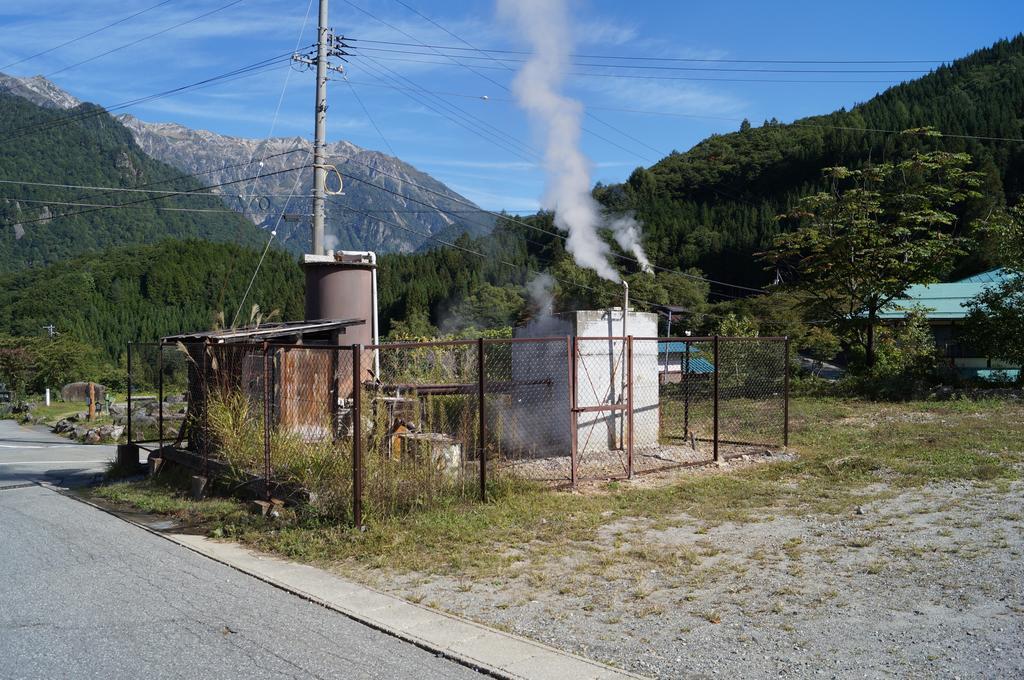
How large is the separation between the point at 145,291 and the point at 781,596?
10308 centimetres

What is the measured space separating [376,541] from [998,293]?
63.2ft

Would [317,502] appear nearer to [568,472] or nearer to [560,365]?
[568,472]

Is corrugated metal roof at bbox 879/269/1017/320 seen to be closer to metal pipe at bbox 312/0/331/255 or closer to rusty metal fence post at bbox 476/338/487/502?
metal pipe at bbox 312/0/331/255

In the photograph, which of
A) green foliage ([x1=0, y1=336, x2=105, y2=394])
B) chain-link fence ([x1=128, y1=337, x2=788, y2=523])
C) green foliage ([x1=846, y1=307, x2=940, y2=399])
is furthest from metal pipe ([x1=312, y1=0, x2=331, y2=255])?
green foliage ([x1=0, y1=336, x2=105, y2=394])

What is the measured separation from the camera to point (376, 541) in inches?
295

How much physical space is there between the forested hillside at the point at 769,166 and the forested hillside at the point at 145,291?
39.2 meters

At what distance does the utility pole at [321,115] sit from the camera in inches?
734

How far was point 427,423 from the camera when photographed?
1160cm

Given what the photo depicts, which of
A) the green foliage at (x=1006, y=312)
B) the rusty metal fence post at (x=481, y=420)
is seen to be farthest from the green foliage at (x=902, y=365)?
the rusty metal fence post at (x=481, y=420)

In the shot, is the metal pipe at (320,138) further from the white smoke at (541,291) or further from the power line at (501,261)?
the white smoke at (541,291)

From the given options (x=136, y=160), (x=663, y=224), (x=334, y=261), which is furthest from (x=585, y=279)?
(x=136, y=160)

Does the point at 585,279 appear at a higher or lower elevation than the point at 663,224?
lower

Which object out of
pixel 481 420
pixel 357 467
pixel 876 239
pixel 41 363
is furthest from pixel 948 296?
pixel 41 363

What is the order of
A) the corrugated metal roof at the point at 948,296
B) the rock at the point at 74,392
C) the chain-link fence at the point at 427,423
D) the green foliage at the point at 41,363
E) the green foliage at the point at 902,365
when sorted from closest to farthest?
the chain-link fence at the point at 427,423
the green foliage at the point at 902,365
the corrugated metal roof at the point at 948,296
the green foliage at the point at 41,363
the rock at the point at 74,392
